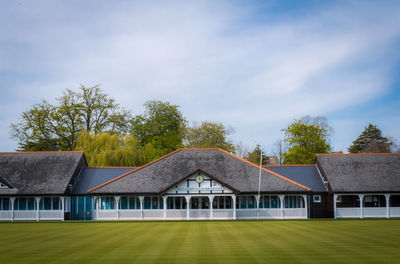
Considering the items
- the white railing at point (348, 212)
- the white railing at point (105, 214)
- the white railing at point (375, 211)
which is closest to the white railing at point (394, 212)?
the white railing at point (375, 211)

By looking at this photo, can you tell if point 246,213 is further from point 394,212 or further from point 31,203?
point 31,203

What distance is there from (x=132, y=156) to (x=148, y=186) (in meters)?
15.1

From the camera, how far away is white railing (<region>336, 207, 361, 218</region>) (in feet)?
126

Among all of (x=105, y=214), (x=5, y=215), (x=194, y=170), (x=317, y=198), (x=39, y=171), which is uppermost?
(x=194, y=170)

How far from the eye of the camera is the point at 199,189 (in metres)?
→ 37.3

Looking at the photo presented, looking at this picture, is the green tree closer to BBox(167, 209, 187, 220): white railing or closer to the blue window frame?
the blue window frame

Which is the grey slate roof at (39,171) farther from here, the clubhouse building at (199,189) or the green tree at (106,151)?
the green tree at (106,151)

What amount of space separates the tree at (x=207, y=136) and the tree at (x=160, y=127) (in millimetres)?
1421

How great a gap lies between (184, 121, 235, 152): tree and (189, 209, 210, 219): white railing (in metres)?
31.9

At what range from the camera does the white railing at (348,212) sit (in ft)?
126

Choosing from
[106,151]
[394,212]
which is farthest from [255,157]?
[394,212]

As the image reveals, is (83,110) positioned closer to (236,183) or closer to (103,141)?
(103,141)

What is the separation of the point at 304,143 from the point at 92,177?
32.9 meters

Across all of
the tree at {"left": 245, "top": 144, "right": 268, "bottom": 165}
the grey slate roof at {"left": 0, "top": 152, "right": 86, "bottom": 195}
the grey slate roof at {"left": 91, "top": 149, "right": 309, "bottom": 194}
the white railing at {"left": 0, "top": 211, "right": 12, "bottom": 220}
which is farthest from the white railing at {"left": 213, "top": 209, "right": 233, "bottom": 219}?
the tree at {"left": 245, "top": 144, "right": 268, "bottom": 165}
